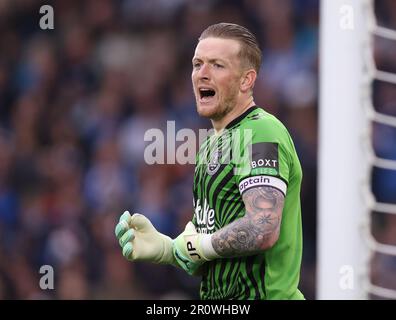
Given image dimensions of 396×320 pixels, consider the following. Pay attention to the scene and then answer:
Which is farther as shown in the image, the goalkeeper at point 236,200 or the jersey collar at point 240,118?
the jersey collar at point 240,118

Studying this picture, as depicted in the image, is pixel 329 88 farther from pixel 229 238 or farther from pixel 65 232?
pixel 65 232

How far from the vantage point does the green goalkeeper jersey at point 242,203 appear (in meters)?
3.88

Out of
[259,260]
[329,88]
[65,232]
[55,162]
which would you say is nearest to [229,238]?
[259,260]

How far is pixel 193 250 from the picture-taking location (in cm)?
395

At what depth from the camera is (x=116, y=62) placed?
9672mm

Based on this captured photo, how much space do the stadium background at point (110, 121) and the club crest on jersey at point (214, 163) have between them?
3.44 m

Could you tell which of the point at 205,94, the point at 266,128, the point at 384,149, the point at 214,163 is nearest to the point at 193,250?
the point at 214,163

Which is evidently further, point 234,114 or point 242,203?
point 234,114

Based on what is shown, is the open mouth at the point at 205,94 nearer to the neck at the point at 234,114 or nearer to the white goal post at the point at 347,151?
the neck at the point at 234,114

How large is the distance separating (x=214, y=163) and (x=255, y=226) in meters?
0.46

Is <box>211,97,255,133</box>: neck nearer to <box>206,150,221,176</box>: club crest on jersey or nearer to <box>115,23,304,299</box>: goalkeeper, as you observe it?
<box>115,23,304,299</box>: goalkeeper

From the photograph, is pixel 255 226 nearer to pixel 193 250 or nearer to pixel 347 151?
pixel 193 250

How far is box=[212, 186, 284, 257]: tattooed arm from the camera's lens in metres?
3.77

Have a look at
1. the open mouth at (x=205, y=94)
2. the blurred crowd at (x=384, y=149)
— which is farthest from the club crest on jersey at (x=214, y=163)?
the blurred crowd at (x=384, y=149)
